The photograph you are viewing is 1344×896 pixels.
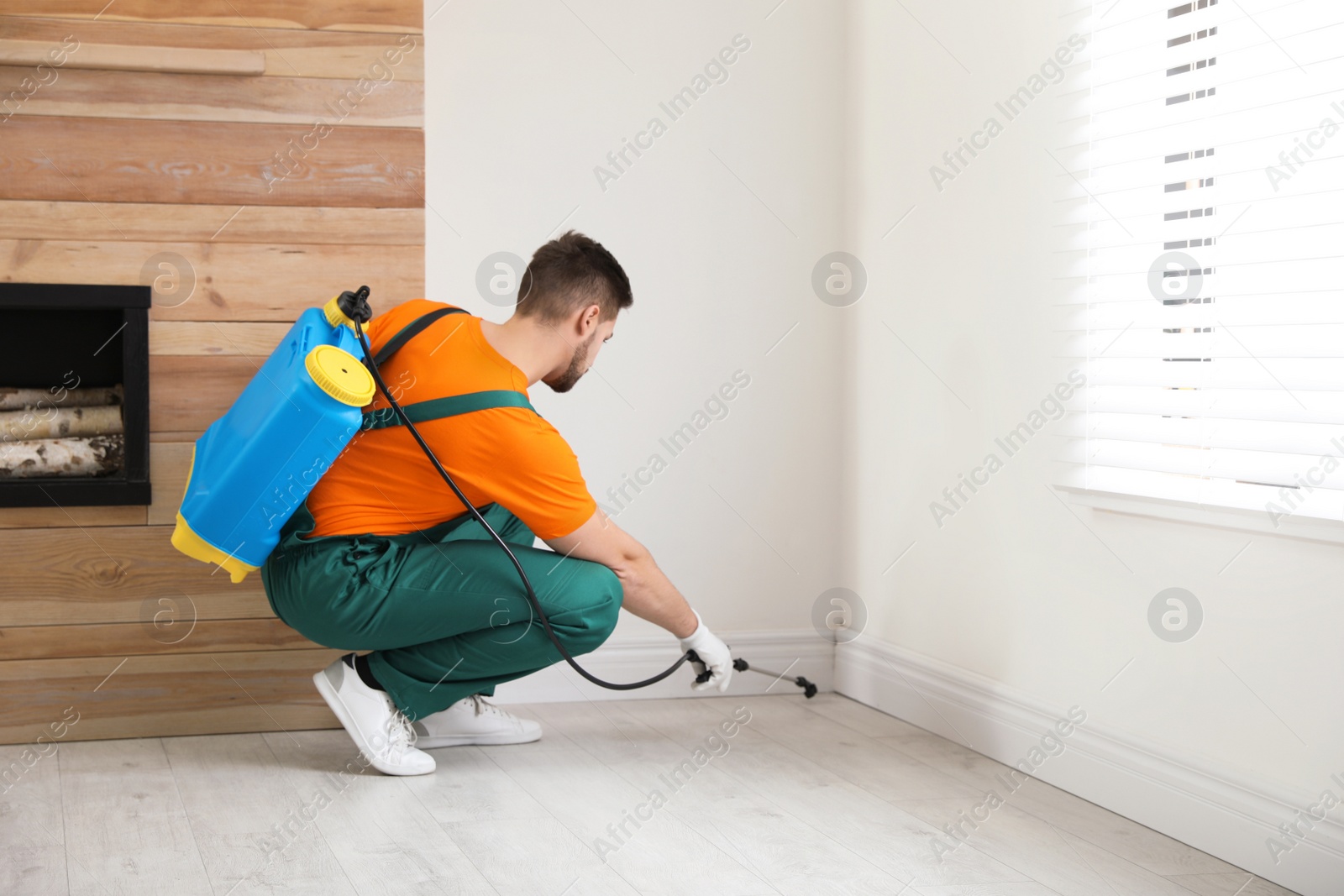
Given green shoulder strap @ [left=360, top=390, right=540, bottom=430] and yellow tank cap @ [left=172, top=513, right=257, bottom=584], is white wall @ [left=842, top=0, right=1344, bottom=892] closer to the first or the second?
green shoulder strap @ [left=360, top=390, right=540, bottom=430]

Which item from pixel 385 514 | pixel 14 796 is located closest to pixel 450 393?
pixel 385 514

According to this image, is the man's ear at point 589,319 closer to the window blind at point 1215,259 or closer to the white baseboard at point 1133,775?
the window blind at point 1215,259

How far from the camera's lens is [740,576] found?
9.67 feet

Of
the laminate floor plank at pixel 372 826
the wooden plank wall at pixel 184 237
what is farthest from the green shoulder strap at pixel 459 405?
the laminate floor plank at pixel 372 826

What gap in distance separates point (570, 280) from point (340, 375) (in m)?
0.44

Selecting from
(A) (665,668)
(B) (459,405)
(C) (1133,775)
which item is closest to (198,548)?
(B) (459,405)

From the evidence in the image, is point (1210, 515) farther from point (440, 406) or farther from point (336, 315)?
point (336, 315)

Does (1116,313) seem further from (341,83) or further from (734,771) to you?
(341,83)

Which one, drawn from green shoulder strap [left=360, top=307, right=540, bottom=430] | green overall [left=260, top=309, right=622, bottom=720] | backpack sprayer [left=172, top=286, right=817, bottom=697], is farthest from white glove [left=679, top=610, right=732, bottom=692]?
green shoulder strap [left=360, top=307, right=540, bottom=430]

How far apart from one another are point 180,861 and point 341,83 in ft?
5.05

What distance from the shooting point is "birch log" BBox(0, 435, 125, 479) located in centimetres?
232

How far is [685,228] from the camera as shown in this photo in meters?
2.86

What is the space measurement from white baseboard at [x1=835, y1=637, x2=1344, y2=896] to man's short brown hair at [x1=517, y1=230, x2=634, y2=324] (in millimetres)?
1108

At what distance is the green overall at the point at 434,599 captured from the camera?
6.88 feet
